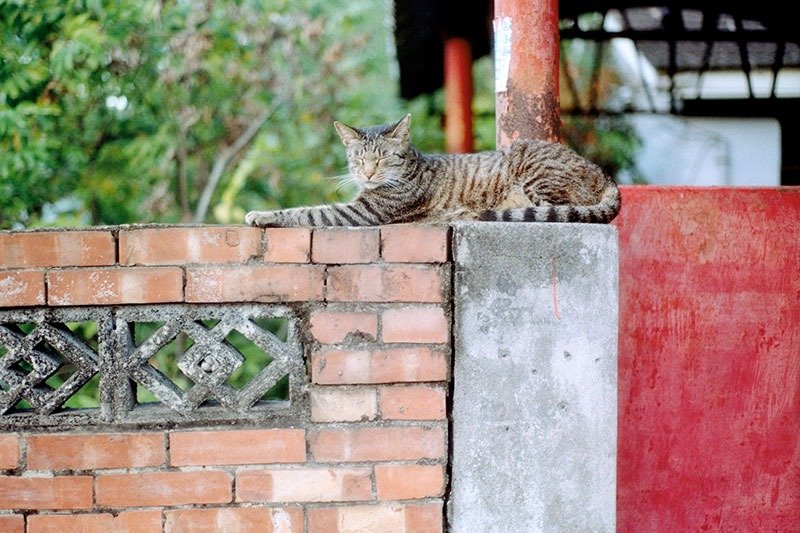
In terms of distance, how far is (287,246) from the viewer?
2227 mm

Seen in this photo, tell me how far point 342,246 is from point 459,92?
4598mm

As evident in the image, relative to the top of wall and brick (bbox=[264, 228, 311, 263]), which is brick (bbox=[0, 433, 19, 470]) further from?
brick (bbox=[264, 228, 311, 263])

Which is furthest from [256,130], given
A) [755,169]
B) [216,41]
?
[755,169]

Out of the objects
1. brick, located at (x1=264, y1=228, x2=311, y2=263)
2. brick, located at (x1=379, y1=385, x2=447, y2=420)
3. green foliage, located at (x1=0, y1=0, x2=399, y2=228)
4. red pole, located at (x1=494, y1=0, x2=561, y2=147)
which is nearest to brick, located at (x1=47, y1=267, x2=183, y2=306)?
brick, located at (x1=264, y1=228, x2=311, y2=263)

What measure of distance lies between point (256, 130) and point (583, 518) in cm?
557

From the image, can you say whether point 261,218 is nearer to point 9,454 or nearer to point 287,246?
point 287,246

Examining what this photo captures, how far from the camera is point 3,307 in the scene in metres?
2.21

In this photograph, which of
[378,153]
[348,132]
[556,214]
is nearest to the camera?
[556,214]

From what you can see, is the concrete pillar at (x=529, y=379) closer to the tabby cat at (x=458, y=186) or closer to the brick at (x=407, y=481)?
the brick at (x=407, y=481)

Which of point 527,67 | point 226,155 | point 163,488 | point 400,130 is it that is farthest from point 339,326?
point 226,155

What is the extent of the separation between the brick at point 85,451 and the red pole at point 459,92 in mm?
4727

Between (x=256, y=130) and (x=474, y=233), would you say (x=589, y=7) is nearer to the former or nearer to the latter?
(x=256, y=130)

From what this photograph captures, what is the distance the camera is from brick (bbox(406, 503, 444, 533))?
226cm

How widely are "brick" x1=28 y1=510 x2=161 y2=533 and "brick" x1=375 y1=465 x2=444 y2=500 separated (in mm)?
676
